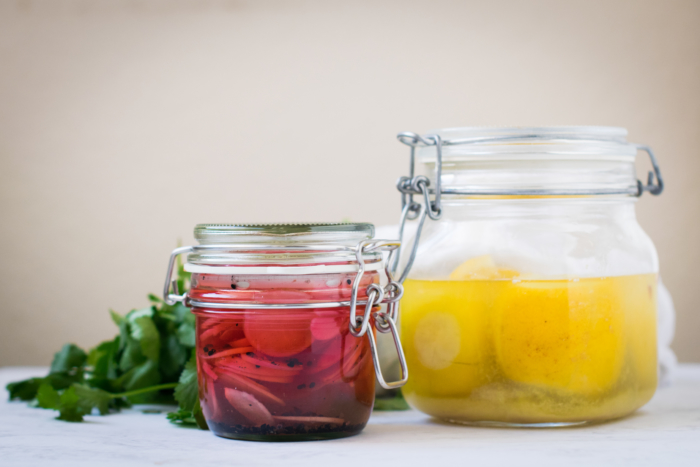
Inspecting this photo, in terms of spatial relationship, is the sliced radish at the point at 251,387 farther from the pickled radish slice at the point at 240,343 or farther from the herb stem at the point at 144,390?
the herb stem at the point at 144,390

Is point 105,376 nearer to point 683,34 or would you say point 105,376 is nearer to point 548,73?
point 548,73

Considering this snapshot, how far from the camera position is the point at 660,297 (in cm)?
101

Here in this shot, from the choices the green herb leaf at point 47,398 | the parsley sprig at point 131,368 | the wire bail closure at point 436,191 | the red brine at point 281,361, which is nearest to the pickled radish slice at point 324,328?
the red brine at point 281,361

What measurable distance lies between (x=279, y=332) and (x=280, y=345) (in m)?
0.01

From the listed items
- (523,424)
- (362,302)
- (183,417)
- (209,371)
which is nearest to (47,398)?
(183,417)

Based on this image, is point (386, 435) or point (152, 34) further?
point (152, 34)

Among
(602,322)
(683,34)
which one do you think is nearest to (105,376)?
(602,322)

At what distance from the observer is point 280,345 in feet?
1.98

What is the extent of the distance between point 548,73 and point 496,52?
0.11 m

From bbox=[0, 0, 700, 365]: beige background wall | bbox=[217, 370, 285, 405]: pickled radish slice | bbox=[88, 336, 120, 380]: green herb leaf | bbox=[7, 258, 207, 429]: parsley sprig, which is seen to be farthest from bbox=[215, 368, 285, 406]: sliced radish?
bbox=[0, 0, 700, 365]: beige background wall

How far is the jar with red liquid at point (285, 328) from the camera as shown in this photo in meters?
0.61

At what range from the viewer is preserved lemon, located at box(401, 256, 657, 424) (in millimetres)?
662

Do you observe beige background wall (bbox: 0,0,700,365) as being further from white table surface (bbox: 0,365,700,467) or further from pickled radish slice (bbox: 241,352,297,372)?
pickled radish slice (bbox: 241,352,297,372)

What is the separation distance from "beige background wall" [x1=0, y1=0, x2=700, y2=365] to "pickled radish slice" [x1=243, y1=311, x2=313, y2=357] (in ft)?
3.10
